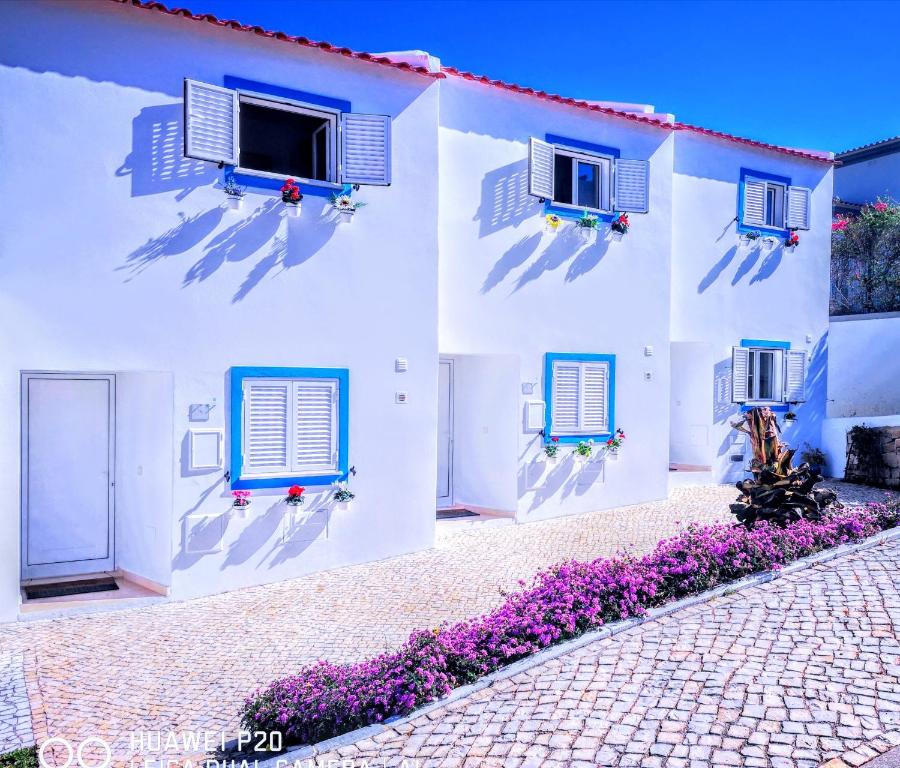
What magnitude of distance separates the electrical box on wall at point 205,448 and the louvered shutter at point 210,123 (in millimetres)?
3259

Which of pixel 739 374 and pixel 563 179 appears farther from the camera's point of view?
pixel 739 374

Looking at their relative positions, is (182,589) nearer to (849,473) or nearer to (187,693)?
(187,693)

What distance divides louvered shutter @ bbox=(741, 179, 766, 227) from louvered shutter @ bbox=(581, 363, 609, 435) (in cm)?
518

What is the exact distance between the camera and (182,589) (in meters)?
9.33

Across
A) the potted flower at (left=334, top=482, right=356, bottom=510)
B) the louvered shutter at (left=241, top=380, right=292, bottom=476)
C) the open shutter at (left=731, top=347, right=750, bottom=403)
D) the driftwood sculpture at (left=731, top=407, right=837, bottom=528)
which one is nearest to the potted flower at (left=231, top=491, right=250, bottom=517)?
the louvered shutter at (left=241, top=380, right=292, bottom=476)

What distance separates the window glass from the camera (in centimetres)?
1346

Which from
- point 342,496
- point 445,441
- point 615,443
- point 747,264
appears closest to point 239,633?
point 342,496

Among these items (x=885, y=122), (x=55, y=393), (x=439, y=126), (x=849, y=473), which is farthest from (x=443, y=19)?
(x=885, y=122)

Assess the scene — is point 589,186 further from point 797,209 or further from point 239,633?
point 239,633

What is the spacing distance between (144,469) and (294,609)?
2705mm

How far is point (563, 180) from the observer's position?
44.4 feet

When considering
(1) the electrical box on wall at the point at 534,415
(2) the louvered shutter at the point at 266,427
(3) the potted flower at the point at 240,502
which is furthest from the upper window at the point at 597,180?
(3) the potted flower at the point at 240,502

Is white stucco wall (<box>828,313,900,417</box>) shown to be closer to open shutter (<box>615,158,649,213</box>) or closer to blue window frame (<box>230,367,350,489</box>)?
open shutter (<box>615,158,649,213</box>)

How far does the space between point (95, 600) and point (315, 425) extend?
3277mm
